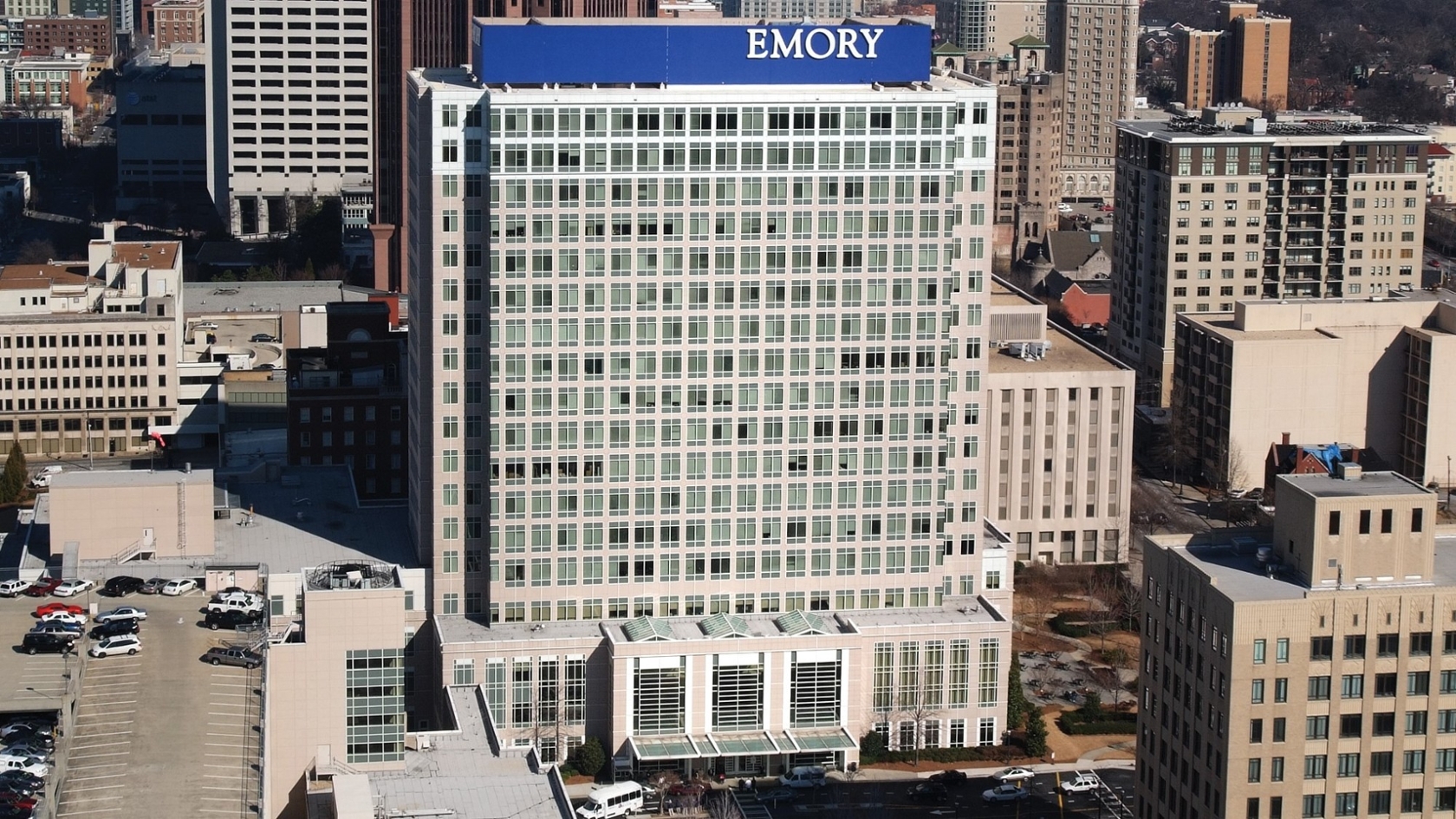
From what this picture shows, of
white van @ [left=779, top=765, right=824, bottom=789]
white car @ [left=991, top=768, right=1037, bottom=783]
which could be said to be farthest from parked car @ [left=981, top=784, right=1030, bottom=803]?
white van @ [left=779, top=765, right=824, bottom=789]

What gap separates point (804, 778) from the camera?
147 m

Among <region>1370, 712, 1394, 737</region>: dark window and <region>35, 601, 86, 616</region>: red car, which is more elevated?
<region>1370, 712, 1394, 737</region>: dark window

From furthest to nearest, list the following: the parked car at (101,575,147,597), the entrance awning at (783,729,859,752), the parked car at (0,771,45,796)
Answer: the entrance awning at (783,729,859,752)
the parked car at (101,575,147,597)
the parked car at (0,771,45,796)

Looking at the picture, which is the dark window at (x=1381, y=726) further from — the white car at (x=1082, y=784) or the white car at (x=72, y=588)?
the white car at (x=72, y=588)

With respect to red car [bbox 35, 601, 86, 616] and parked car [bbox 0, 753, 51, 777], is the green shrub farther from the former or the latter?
parked car [bbox 0, 753, 51, 777]

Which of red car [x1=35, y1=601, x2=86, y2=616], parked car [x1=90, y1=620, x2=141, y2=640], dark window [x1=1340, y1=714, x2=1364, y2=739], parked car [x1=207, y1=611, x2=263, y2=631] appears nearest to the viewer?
dark window [x1=1340, y1=714, x2=1364, y2=739]

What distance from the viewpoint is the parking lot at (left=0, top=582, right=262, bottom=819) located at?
113 metres

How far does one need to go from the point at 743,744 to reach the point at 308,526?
113ft

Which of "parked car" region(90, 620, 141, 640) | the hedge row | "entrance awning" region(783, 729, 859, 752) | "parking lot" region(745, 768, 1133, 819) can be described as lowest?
"parking lot" region(745, 768, 1133, 819)

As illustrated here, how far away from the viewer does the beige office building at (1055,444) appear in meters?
191

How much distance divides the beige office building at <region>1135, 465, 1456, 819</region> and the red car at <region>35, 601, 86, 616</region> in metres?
64.2

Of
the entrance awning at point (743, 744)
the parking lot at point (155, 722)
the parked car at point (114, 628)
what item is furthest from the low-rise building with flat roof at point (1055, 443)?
the parked car at point (114, 628)

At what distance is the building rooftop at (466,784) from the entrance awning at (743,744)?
15.7 meters

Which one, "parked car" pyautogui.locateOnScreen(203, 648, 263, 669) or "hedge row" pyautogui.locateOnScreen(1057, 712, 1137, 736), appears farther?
"hedge row" pyautogui.locateOnScreen(1057, 712, 1137, 736)
